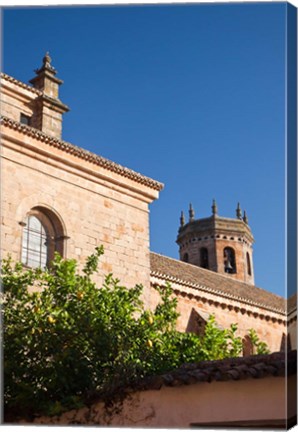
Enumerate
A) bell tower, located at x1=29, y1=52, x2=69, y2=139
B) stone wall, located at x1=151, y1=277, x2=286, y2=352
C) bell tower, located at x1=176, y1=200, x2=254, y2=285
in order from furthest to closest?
bell tower, located at x1=176, y1=200, x2=254, y2=285, stone wall, located at x1=151, y1=277, x2=286, y2=352, bell tower, located at x1=29, y1=52, x2=69, y2=139

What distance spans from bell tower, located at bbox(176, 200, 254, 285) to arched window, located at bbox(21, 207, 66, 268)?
23.9 meters

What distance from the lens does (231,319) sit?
58.3ft

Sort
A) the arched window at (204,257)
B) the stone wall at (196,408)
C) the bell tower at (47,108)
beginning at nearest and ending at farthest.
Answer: the stone wall at (196,408) → the bell tower at (47,108) → the arched window at (204,257)

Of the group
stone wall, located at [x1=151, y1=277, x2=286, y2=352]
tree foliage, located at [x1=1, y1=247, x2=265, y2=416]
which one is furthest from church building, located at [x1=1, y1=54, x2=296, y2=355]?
stone wall, located at [x1=151, y1=277, x2=286, y2=352]

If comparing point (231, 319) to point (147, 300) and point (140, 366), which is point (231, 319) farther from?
point (140, 366)

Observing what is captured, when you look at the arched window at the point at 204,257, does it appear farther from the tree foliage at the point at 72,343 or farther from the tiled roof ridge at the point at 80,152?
the tree foliage at the point at 72,343

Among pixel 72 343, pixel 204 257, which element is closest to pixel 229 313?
pixel 72 343

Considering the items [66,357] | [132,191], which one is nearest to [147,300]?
[132,191]

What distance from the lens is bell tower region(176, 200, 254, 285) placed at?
3444 centimetres

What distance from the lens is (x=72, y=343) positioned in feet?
27.8

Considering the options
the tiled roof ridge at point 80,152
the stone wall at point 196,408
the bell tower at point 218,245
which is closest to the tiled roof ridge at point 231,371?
the stone wall at point 196,408

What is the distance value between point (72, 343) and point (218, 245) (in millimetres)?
26923

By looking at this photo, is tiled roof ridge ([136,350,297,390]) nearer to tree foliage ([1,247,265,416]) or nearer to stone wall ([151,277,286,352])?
tree foliage ([1,247,265,416])

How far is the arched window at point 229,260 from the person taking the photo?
1359 inches
